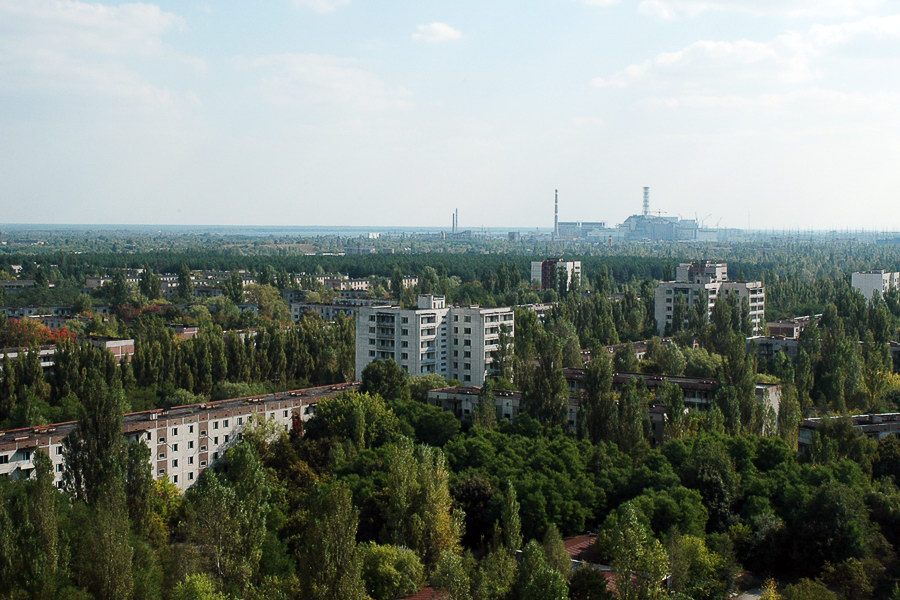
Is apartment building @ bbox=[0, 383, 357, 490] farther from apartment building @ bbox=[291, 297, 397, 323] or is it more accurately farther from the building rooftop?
apartment building @ bbox=[291, 297, 397, 323]

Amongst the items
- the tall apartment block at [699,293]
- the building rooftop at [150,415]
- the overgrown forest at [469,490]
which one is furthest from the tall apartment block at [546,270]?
the building rooftop at [150,415]

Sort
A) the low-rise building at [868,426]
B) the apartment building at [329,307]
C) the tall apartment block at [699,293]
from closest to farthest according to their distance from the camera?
1. the low-rise building at [868,426]
2. the tall apartment block at [699,293]
3. the apartment building at [329,307]

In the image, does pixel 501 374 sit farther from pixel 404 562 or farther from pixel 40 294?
pixel 40 294

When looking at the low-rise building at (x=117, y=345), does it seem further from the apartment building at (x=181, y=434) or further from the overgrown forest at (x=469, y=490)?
the apartment building at (x=181, y=434)

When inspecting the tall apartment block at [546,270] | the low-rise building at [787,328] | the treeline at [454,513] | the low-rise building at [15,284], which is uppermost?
the tall apartment block at [546,270]

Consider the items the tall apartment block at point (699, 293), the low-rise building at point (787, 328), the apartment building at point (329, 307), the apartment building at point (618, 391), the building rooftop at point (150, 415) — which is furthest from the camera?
the apartment building at point (329, 307)

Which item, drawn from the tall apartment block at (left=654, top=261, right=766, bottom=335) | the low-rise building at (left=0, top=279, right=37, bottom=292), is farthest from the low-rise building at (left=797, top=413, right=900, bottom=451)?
the low-rise building at (left=0, top=279, right=37, bottom=292)

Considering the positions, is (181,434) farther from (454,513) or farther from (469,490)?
(454,513)

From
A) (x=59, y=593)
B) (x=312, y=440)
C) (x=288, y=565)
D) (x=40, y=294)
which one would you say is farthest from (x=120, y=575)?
(x=40, y=294)
